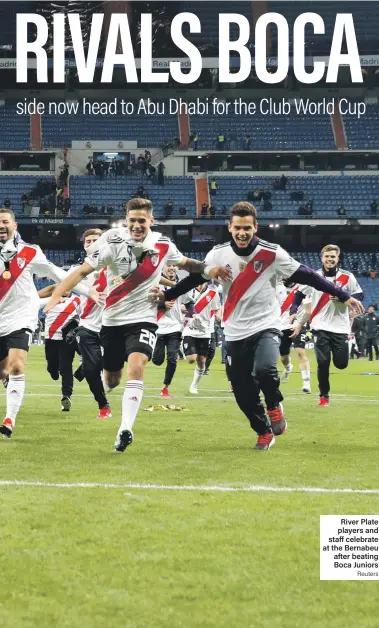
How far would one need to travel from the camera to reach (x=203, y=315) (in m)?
18.1

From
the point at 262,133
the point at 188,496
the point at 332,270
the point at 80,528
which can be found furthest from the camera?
the point at 262,133

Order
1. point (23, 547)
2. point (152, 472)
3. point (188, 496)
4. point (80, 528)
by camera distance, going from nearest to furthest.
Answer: point (23, 547) → point (80, 528) → point (188, 496) → point (152, 472)

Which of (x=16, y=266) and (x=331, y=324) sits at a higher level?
(x=16, y=266)

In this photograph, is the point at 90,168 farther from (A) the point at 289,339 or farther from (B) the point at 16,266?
(B) the point at 16,266

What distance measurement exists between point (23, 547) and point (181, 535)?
31.5 inches

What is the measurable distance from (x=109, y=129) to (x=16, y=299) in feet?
186

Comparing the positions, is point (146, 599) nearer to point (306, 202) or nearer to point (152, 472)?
point (152, 472)

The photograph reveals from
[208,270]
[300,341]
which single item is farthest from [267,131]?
[208,270]

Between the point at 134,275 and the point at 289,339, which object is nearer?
the point at 134,275

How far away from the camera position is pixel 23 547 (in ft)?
14.6

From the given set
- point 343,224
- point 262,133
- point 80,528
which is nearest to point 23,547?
point 80,528

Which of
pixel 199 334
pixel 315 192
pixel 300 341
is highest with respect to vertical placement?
pixel 315 192

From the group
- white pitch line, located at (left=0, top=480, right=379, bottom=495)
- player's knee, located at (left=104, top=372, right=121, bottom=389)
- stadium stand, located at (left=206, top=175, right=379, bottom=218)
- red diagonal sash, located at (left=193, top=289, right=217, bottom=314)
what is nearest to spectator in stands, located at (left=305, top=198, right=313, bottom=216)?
stadium stand, located at (left=206, top=175, right=379, bottom=218)

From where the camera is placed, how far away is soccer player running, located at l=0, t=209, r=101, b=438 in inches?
362
